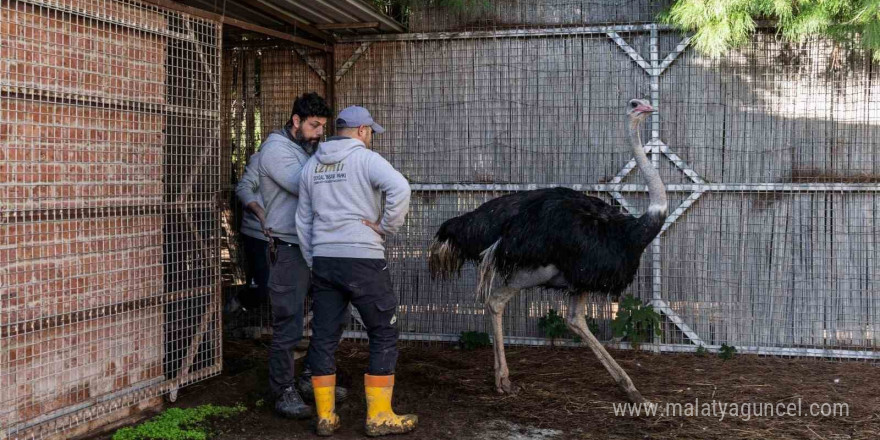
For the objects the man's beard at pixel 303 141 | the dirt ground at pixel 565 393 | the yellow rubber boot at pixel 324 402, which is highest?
the man's beard at pixel 303 141

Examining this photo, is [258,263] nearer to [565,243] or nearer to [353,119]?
[353,119]

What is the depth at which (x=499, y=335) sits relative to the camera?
5.87 m

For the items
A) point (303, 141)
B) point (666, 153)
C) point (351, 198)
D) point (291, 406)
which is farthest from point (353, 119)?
point (666, 153)

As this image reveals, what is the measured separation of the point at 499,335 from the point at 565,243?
905mm

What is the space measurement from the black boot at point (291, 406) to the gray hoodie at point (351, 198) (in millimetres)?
1049

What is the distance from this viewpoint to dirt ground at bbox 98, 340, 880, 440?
16.3ft

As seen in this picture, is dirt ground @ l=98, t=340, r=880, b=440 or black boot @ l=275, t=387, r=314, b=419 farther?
black boot @ l=275, t=387, r=314, b=419

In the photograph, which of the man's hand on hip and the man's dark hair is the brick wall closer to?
the man's dark hair

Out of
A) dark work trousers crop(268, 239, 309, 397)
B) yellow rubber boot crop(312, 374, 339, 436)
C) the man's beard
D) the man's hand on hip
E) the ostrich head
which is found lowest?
yellow rubber boot crop(312, 374, 339, 436)

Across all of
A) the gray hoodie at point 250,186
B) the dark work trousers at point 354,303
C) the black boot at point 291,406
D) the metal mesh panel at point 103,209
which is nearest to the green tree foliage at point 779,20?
the dark work trousers at point 354,303

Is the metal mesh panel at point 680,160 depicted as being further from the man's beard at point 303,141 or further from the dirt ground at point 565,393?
the man's beard at point 303,141

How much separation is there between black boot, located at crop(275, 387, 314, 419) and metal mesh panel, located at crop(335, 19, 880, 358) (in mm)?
2373

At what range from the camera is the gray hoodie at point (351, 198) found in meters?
4.68

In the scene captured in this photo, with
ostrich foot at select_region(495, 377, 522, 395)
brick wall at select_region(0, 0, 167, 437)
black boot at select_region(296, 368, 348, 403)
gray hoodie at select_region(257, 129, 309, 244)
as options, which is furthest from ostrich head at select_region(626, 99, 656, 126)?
brick wall at select_region(0, 0, 167, 437)
